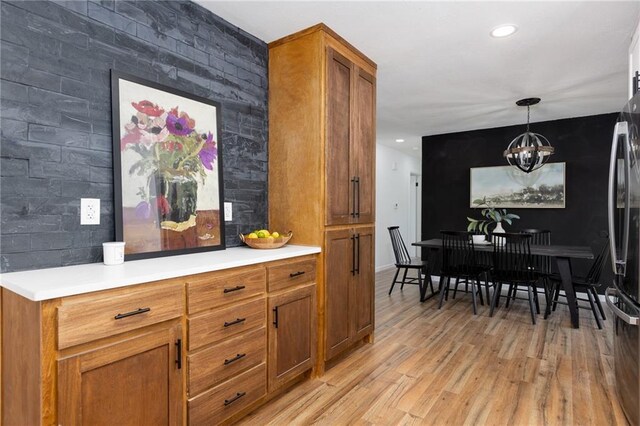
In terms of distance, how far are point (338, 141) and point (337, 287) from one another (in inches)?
43.6

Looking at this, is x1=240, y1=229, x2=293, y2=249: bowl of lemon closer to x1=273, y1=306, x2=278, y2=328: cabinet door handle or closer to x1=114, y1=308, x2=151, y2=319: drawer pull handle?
x1=273, y1=306, x2=278, y2=328: cabinet door handle

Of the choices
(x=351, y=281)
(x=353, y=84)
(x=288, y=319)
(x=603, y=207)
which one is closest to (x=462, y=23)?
(x=353, y=84)

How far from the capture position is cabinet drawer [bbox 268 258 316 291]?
2.15 meters

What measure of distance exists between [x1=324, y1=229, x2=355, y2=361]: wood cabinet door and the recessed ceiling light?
5.95ft

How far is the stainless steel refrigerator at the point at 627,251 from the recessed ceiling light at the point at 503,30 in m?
0.94

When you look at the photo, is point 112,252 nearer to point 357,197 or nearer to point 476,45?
point 357,197

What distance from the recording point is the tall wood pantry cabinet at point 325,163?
2.52 metres

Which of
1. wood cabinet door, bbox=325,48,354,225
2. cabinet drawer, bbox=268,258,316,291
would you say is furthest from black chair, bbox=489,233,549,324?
cabinet drawer, bbox=268,258,316,291

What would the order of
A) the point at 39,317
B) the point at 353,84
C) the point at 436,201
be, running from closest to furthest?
the point at 39,317, the point at 353,84, the point at 436,201

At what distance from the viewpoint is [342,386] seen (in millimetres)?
2404

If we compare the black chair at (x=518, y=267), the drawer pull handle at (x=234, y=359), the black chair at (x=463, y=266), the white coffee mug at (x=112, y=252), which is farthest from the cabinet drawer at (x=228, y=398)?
the black chair at (x=518, y=267)

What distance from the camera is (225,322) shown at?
6.03 ft

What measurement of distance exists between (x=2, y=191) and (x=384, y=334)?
3.02m

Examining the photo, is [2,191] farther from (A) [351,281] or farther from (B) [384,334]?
(B) [384,334]
